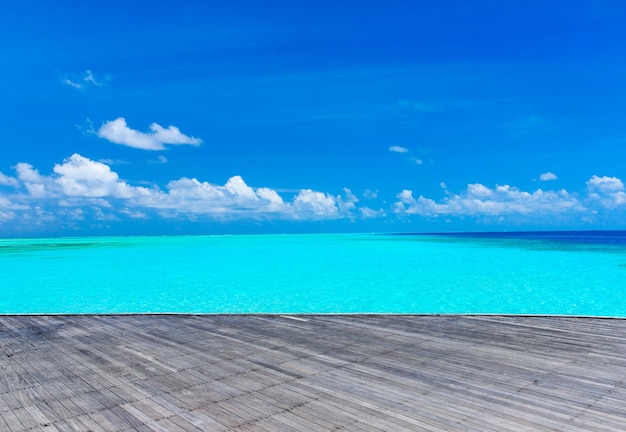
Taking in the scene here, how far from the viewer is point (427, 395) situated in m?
4.23

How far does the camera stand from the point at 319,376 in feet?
15.9

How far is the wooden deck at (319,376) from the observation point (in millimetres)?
3770

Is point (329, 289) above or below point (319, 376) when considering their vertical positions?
below

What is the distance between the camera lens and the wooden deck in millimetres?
3770

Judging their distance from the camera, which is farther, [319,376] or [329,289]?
[329,289]

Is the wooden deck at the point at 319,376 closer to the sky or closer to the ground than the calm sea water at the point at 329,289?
closer to the sky

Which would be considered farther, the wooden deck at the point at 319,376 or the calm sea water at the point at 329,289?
the calm sea water at the point at 329,289

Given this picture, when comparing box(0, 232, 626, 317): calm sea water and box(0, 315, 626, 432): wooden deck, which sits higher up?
box(0, 315, 626, 432): wooden deck

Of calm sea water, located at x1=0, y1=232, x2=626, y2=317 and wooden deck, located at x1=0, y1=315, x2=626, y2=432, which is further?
calm sea water, located at x1=0, y1=232, x2=626, y2=317

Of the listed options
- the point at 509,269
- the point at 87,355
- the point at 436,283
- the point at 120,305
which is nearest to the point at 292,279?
the point at 436,283

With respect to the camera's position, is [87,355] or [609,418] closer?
[609,418]

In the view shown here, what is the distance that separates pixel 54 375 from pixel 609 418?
5.70 meters

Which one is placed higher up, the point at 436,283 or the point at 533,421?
the point at 533,421

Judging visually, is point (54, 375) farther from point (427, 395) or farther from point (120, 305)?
point (120, 305)
